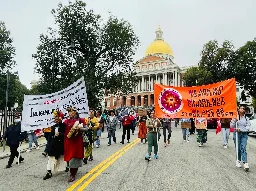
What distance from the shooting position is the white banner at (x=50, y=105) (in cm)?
909

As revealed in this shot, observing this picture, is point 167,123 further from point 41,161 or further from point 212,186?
point 212,186

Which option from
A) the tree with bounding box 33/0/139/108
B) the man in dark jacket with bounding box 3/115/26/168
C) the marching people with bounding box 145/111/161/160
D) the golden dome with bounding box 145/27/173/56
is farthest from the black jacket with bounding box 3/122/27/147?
the golden dome with bounding box 145/27/173/56

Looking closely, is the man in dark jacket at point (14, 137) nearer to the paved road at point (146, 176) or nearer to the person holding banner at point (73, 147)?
the paved road at point (146, 176)

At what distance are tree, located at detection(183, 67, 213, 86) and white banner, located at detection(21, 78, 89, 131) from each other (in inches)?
1614

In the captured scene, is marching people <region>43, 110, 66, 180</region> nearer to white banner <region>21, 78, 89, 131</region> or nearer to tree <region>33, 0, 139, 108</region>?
white banner <region>21, 78, 89, 131</region>

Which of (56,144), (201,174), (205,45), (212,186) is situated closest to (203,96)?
(201,174)

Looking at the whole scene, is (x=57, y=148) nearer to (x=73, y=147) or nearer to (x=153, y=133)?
(x=73, y=147)

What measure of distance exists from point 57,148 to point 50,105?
185 cm

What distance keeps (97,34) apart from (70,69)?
5.53 metres

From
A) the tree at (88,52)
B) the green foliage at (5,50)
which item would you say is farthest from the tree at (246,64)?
the green foliage at (5,50)

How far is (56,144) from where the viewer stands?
7934 mm

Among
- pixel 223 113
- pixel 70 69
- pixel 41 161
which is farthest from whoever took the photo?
pixel 70 69

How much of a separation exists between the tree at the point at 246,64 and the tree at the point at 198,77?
4.17 m

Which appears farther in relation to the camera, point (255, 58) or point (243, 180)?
point (255, 58)
